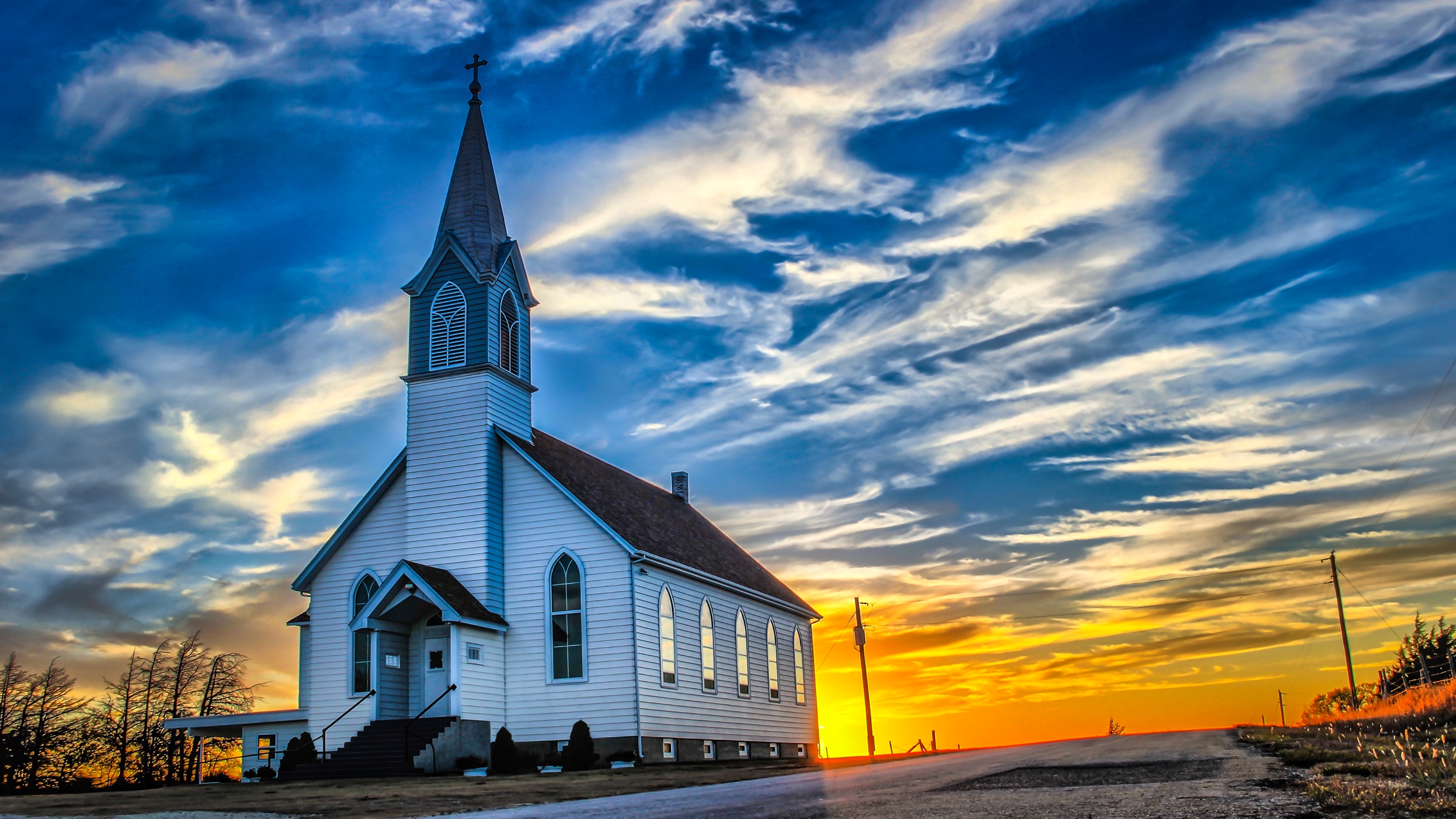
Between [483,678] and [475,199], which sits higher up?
[475,199]

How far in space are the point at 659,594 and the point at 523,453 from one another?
5.31m

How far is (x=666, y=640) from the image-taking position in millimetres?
29141

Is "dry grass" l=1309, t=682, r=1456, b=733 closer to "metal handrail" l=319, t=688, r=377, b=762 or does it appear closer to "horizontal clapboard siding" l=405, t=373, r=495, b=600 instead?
"horizontal clapboard siding" l=405, t=373, r=495, b=600

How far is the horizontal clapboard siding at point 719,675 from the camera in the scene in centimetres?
2791

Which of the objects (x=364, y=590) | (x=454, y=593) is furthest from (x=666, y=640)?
(x=364, y=590)

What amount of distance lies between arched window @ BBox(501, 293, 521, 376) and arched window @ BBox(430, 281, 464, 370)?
1.19 m

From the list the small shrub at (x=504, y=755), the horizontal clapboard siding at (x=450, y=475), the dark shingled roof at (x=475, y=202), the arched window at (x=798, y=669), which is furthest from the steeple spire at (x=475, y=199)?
the arched window at (x=798, y=669)

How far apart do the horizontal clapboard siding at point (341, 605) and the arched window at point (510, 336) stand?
4.58 metres

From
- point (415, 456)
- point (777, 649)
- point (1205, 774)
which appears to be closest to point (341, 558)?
point (415, 456)

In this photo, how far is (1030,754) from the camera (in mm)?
21422

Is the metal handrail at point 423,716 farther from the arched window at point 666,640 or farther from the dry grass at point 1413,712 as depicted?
the dry grass at point 1413,712

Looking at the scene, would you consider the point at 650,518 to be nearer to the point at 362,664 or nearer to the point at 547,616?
the point at 547,616

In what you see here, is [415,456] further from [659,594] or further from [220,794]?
[220,794]

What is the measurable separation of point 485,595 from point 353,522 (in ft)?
18.1
